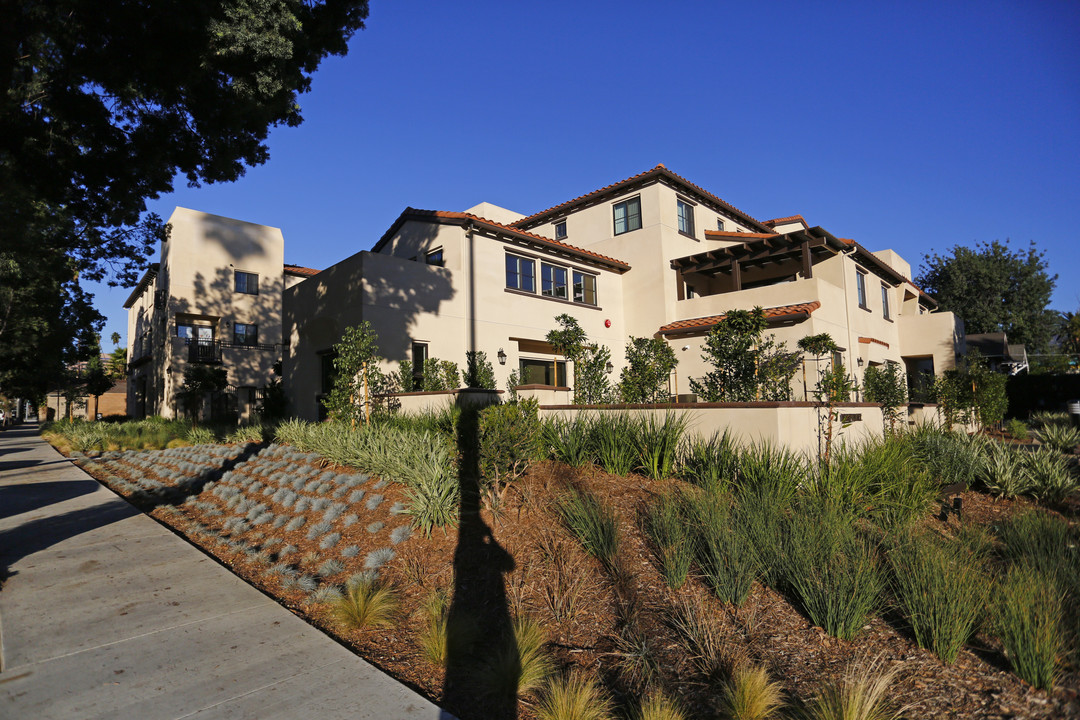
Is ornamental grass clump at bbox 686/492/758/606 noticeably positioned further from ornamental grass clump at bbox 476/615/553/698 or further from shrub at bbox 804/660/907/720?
ornamental grass clump at bbox 476/615/553/698

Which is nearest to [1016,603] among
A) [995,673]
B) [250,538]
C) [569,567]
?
[995,673]

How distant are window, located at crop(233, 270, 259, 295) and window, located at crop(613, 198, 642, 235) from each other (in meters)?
20.9

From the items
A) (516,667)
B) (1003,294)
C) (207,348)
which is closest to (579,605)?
(516,667)

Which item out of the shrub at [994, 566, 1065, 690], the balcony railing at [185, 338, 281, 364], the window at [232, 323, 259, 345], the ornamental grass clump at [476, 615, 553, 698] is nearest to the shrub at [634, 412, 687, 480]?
→ the ornamental grass clump at [476, 615, 553, 698]

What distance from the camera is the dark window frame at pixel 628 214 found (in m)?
20.1

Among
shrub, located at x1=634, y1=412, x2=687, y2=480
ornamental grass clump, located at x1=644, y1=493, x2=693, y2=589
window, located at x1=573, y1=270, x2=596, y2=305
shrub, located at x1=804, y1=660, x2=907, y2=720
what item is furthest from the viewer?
window, located at x1=573, y1=270, x2=596, y2=305

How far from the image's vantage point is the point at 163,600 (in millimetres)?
4875

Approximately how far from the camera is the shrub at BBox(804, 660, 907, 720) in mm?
3119

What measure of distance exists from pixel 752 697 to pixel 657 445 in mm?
4545

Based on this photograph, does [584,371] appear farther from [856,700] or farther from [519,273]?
[856,700]

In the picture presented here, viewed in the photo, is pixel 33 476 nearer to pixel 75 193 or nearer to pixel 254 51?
pixel 75 193

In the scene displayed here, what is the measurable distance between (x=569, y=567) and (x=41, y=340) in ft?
118

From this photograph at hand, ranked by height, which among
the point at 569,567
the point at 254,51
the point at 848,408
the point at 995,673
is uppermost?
the point at 254,51

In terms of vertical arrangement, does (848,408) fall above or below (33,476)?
above
